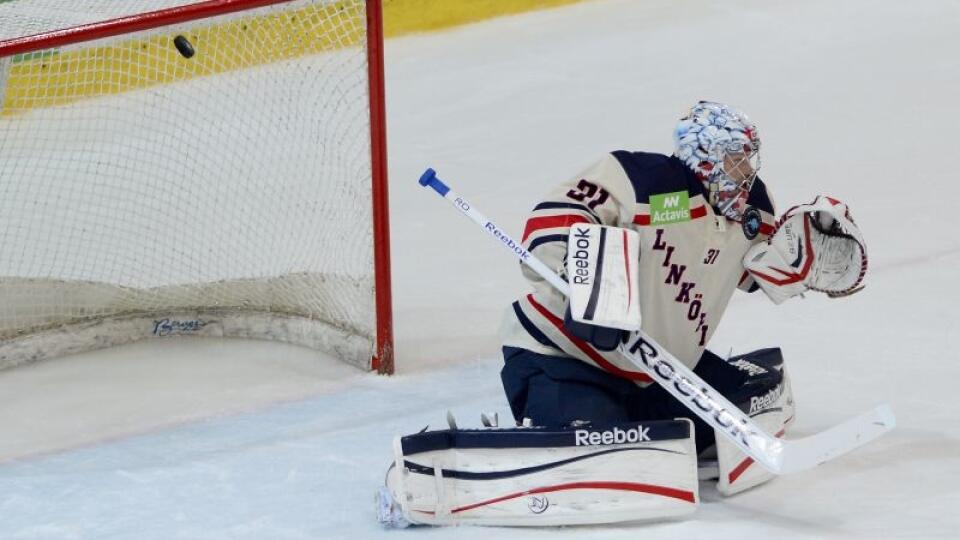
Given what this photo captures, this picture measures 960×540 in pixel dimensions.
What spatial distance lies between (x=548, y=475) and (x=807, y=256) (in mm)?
681

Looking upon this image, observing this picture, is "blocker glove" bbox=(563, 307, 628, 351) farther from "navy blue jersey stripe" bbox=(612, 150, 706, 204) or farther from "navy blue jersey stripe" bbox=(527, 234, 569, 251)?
"navy blue jersey stripe" bbox=(612, 150, 706, 204)

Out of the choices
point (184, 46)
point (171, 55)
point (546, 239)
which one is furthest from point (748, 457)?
point (171, 55)

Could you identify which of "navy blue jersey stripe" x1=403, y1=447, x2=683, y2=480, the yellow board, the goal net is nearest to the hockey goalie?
"navy blue jersey stripe" x1=403, y1=447, x2=683, y2=480

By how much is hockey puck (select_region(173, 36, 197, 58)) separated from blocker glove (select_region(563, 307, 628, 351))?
49.9 inches

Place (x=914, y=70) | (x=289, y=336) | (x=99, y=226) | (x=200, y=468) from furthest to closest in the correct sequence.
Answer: (x=914, y=70)
(x=99, y=226)
(x=289, y=336)
(x=200, y=468)

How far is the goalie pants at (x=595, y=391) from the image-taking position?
2.84m

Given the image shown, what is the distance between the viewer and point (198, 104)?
4.27m

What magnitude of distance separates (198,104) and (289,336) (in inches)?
27.7

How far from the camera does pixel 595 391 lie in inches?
113

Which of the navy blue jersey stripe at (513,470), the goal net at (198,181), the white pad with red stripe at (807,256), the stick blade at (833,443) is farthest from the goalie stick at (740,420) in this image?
the goal net at (198,181)

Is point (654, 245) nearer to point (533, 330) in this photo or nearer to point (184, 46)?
point (533, 330)

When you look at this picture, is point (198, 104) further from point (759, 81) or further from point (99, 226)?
point (759, 81)

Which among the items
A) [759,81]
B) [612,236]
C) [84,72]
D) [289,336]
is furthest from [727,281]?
[759,81]

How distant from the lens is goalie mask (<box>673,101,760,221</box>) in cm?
284
